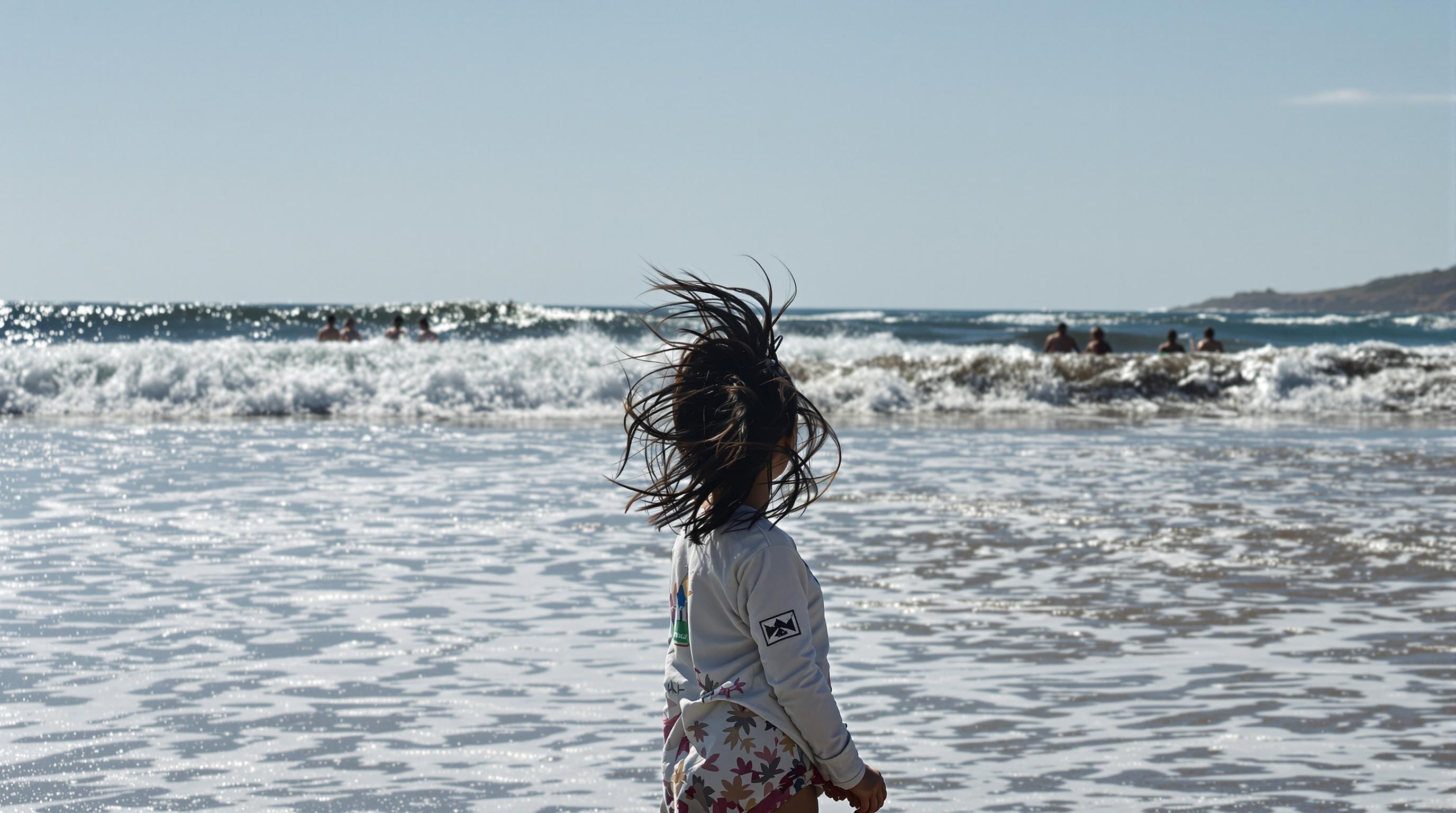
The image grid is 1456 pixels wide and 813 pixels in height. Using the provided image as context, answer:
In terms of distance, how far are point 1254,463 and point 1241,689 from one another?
27.0ft

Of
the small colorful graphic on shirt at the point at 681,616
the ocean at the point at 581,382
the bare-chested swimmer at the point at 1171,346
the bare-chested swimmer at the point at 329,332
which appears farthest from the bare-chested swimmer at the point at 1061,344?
the small colorful graphic on shirt at the point at 681,616

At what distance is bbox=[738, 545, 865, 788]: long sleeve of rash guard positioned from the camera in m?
2.29

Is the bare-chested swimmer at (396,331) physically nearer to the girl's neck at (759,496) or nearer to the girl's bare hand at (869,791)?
the girl's neck at (759,496)

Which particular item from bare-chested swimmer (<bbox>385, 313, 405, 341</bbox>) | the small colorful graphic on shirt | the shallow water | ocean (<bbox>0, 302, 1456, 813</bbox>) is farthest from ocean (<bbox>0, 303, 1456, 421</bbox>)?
the small colorful graphic on shirt

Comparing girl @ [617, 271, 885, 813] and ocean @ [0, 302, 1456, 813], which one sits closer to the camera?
girl @ [617, 271, 885, 813]

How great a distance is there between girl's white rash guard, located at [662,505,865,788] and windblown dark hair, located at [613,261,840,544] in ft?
0.22

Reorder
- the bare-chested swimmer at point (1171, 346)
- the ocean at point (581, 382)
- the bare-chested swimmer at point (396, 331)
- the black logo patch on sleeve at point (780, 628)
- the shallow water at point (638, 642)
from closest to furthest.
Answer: the black logo patch on sleeve at point (780, 628) < the shallow water at point (638, 642) < the ocean at point (581, 382) < the bare-chested swimmer at point (1171, 346) < the bare-chested swimmer at point (396, 331)

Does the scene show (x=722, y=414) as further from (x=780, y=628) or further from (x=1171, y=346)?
(x=1171, y=346)

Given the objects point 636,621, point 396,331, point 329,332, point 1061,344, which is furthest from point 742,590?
point 329,332

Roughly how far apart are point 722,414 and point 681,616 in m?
0.40

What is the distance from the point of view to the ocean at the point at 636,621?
13.4 feet

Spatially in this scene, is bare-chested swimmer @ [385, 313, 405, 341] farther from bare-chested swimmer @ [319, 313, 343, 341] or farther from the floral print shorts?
the floral print shorts

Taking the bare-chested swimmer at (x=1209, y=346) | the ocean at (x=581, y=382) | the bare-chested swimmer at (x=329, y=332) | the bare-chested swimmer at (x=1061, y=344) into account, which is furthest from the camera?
the bare-chested swimmer at (x=329, y=332)

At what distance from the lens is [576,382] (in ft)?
71.6
